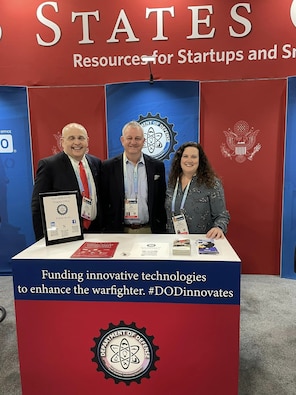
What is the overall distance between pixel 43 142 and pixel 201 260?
291 cm

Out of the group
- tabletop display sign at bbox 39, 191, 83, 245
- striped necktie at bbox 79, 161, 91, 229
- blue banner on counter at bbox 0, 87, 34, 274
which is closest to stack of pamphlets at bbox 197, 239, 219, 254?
tabletop display sign at bbox 39, 191, 83, 245

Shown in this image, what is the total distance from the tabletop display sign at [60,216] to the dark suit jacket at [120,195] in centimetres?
63

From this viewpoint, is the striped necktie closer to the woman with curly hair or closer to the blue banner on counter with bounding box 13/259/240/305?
the woman with curly hair

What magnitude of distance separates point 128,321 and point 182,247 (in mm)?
466

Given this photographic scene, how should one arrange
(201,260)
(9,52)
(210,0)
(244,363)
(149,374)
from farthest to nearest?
(9,52) < (210,0) < (244,363) < (149,374) < (201,260)

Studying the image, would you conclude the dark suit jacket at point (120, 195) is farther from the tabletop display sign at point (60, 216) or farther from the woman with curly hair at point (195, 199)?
the tabletop display sign at point (60, 216)

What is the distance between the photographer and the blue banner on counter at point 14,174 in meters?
3.85

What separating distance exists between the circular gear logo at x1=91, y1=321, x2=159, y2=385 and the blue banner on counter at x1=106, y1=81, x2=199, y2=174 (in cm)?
230

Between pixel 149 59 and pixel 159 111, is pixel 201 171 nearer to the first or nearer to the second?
pixel 159 111

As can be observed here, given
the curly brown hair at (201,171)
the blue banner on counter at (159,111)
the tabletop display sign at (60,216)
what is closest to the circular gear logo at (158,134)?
the blue banner on counter at (159,111)

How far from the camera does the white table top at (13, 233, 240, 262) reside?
5.44ft

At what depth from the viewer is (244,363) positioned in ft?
7.54

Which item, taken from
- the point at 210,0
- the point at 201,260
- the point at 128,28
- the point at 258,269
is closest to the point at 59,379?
the point at 201,260

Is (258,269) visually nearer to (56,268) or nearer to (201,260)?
(201,260)
